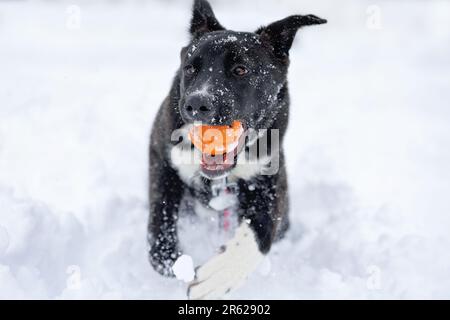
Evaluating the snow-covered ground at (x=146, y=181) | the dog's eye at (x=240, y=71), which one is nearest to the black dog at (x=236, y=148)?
the dog's eye at (x=240, y=71)

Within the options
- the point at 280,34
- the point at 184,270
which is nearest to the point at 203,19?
the point at 280,34

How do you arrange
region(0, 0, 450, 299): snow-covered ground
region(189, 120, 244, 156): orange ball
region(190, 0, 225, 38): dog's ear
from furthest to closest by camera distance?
1. region(190, 0, 225, 38): dog's ear
2. region(0, 0, 450, 299): snow-covered ground
3. region(189, 120, 244, 156): orange ball

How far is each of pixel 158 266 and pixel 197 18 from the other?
1718 mm

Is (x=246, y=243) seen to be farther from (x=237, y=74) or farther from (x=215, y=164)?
(x=237, y=74)

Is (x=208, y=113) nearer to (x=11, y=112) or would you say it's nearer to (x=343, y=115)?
(x=11, y=112)

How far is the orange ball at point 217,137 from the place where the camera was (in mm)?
3133

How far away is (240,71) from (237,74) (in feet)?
0.09

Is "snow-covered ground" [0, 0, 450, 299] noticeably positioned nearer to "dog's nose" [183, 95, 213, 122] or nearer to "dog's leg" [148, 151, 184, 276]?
"dog's leg" [148, 151, 184, 276]

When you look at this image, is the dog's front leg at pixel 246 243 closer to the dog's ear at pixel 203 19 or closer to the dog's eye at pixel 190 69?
the dog's eye at pixel 190 69

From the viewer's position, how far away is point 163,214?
3652mm

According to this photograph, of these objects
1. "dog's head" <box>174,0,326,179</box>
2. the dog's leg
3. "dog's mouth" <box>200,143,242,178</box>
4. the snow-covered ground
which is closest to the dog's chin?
"dog's mouth" <box>200,143,242,178</box>

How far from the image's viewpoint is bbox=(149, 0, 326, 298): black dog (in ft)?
10.5

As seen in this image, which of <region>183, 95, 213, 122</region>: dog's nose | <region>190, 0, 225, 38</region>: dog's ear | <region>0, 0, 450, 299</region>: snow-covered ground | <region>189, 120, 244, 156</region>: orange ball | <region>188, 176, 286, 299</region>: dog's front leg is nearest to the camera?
<region>183, 95, 213, 122</region>: dog's nose
